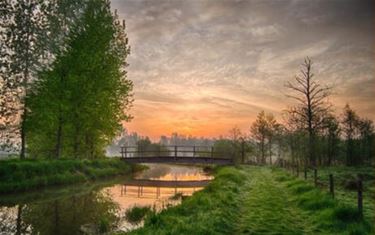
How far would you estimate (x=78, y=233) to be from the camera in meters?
12.5

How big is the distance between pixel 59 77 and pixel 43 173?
28.1ft

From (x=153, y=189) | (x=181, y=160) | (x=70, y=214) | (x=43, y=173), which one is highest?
(x=181, y=160)

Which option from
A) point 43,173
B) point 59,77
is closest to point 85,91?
point 59,77

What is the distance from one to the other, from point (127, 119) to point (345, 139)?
41072 millimetres

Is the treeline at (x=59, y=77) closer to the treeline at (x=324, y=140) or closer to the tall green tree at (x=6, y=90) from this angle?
the tall green tree at (x=6, y=90)

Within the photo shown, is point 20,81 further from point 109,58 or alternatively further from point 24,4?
point 109,58

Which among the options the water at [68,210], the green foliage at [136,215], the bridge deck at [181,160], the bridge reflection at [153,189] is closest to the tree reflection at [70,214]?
the water at [68,210]

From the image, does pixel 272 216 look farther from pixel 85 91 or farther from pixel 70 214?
pixel 85 91

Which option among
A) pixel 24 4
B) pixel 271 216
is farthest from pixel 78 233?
pixel 24 4

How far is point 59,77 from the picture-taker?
2936 cm

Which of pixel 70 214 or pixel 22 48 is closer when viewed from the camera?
pixel 70 214

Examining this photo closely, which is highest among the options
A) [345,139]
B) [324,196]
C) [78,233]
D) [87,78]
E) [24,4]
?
[24,4]

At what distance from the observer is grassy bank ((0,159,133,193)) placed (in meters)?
22.0

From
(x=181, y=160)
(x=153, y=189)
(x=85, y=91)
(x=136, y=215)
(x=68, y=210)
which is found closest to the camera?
(x=136, y=215)
